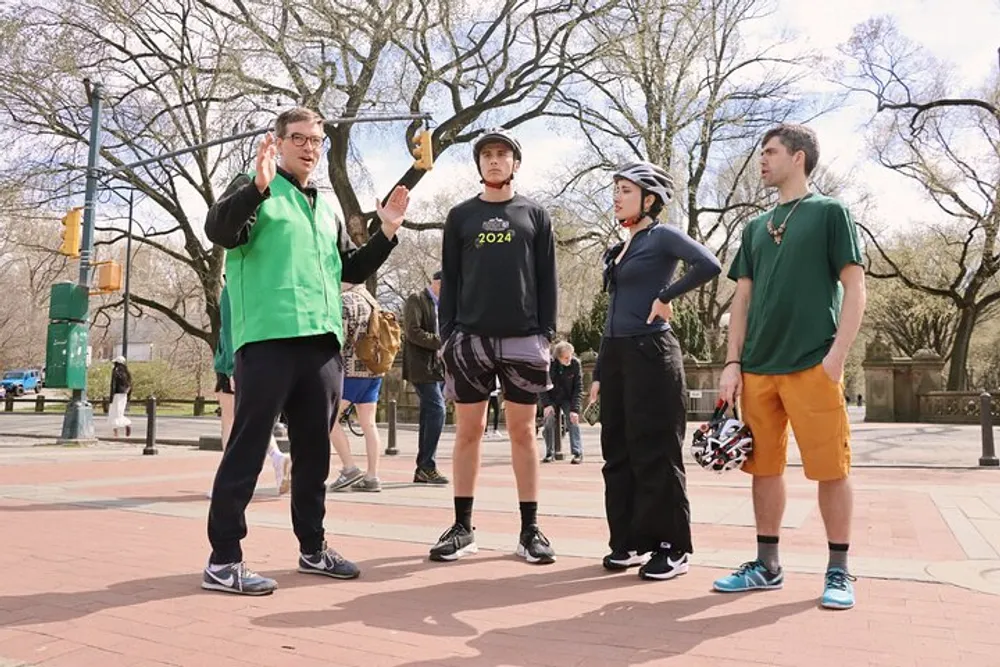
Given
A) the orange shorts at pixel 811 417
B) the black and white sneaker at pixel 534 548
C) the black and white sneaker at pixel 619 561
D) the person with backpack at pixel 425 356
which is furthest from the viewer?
the person with backpack at pixel 425 356

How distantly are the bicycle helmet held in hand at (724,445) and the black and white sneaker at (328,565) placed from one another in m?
1.65

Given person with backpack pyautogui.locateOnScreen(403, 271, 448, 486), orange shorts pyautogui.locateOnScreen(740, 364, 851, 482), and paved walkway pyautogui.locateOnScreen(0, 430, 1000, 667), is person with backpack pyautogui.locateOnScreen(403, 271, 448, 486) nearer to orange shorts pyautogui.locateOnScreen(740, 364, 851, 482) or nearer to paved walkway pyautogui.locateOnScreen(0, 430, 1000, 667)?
paved walkway pyautogui.locateOnScreen(0, 430, 1000, 667)

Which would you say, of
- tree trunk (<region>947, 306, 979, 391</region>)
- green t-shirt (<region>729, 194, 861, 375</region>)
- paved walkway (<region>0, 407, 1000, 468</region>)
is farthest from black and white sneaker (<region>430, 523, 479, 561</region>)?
tree trunk (<region>947, 306, 979, 391</region>)

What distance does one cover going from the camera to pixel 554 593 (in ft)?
11.9

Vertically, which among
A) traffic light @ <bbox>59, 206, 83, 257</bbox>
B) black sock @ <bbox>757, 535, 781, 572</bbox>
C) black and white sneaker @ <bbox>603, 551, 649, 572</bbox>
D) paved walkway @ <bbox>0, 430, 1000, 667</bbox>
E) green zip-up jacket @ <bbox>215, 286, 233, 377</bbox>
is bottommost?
paved walkway @ <bbox>0, 430, 1000, 667</bbox>

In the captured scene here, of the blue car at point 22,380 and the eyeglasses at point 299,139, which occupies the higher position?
the eyeglasses at point 299,139

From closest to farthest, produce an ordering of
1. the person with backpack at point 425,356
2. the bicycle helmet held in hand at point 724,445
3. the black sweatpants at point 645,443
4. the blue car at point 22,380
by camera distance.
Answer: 1. the bicycle helmet held in hand at point 724,445
2. the black sweatpants at point 645,443
3. the person with backpack at point 425,356
4. the blue car at point 22,380

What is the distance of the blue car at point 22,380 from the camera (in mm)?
55906

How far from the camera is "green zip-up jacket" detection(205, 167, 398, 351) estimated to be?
3.52 meters

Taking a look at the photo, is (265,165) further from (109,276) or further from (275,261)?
(109,276)

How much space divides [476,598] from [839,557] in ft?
4.98

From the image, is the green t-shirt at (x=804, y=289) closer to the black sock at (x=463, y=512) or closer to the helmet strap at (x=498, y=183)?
the helmet strap at (x=498, y=183)

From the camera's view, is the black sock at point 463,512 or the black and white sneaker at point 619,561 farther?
the black sock at point 463,512

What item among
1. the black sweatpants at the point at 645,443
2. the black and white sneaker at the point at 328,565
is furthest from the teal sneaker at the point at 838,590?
the black and white sneaker at the point at 328,565
